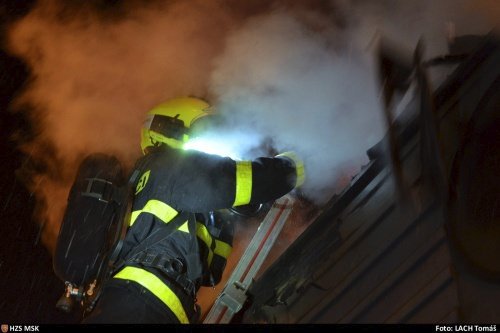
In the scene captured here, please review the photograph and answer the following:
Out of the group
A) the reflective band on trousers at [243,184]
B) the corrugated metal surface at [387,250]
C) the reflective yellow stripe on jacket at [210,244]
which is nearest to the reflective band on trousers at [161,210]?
the reflective yellow stripe on jacket at [210,244]

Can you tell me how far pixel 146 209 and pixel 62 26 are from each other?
3293mm

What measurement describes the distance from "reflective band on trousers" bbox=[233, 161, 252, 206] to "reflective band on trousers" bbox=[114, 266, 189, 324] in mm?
566

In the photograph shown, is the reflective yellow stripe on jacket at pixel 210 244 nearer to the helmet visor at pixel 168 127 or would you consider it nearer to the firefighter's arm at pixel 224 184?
the firefighter's arm at pixel 224 184

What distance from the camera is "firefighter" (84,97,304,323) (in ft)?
7.36

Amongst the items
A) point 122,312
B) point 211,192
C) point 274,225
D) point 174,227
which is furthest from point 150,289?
point 274,225

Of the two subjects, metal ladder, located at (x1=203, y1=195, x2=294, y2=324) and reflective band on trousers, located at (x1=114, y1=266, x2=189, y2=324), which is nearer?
reflective band on trousers, located at (x1=114, y1=266, x2=189, y2=324)

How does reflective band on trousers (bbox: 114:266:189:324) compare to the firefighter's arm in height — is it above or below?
below

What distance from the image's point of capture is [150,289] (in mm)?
2234

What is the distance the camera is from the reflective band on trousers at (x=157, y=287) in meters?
2.24

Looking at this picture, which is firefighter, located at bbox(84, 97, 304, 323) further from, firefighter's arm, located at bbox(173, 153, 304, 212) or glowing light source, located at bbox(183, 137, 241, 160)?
glowing light source, located at bbox(183, 137, 241, 160)

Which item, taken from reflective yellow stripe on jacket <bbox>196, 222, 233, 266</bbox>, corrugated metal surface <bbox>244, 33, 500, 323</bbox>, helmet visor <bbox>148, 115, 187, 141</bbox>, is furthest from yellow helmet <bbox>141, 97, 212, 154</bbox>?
corrugated metal surface <bbox>244, 33, 500, 323</bbox>

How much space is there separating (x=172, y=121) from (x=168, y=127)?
0.15ft

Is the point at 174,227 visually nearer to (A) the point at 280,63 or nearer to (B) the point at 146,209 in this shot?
(B) the point at 146,209

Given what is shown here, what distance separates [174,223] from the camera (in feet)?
7.81
